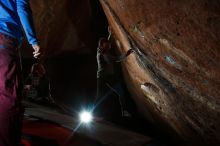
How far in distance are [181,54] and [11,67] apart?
74.5 inches

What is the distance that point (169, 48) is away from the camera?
3553mm

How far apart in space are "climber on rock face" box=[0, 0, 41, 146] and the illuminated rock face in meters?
1.43

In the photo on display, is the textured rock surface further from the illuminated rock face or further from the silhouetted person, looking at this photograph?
the illuminated rock face

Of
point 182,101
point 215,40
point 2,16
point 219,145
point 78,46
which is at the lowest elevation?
point 219,145

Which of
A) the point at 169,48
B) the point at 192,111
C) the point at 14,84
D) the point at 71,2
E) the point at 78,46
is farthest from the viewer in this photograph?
the point at 78,46

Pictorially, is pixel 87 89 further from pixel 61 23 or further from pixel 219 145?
pixel 219 145

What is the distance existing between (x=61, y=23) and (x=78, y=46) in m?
0.97

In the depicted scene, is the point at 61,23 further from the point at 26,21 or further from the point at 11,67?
the point at 11,67

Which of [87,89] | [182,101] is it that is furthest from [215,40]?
[87,89]

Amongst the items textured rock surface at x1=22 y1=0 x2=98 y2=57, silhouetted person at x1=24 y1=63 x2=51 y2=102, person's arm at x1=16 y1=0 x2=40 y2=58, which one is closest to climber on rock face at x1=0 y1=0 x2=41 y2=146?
person's arm at x1=16 y1=0 x2=40 y2=58

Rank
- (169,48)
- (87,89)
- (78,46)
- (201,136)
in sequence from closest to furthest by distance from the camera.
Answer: (169,48) < (201,136) < (78,46) < (87,89)

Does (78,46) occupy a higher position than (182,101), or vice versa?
(78,46)

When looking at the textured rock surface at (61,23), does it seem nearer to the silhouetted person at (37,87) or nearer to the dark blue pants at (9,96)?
the silhouetted person at (37,87)

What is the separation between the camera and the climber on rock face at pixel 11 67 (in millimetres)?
2582
